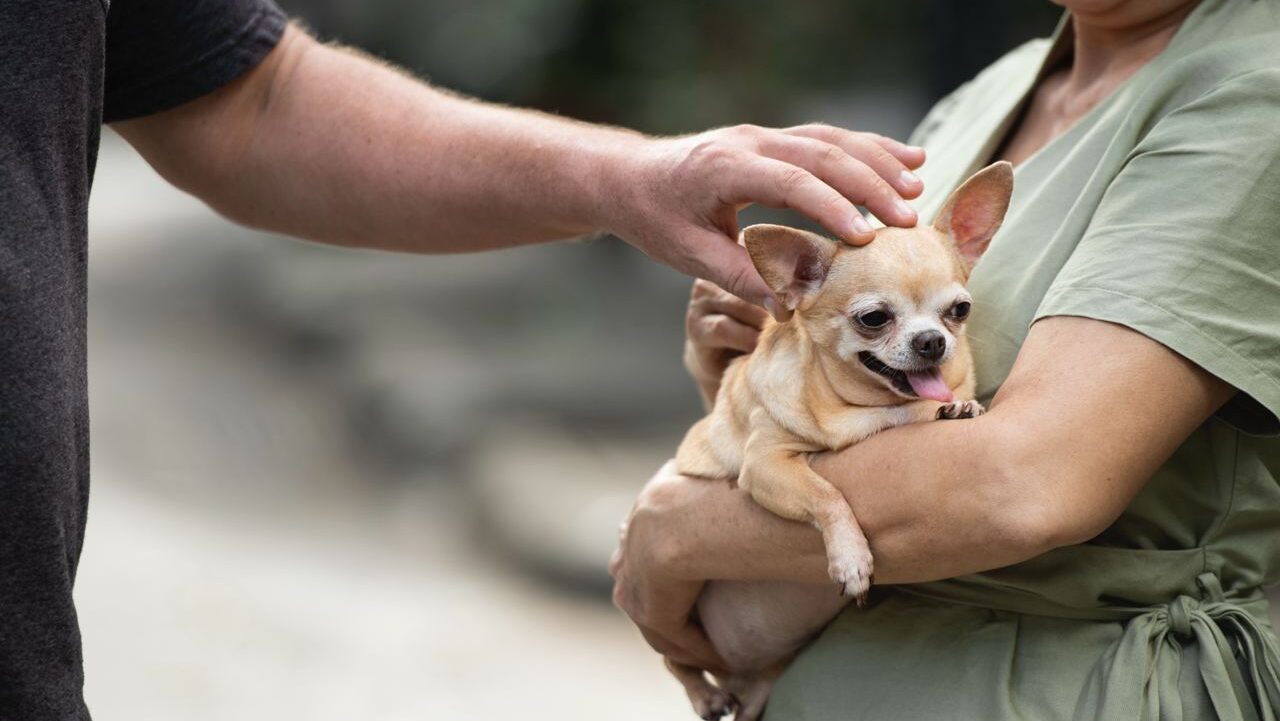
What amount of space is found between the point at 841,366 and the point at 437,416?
17.9 feet

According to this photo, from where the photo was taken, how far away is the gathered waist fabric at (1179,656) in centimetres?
178

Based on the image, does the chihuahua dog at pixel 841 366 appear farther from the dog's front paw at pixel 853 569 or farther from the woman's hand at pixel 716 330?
the woman's hand at pixel 716 330

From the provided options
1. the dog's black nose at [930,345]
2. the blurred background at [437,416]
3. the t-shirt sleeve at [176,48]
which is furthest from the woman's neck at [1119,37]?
the blurred background at [437,416]

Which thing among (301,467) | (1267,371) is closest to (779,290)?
(1267,371)

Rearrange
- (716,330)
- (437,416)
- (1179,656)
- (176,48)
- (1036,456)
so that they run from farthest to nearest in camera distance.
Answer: (437,416) < (716,330) < (176,48) < (1179,656) < (1036,456)

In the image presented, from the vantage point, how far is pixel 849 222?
1.83m

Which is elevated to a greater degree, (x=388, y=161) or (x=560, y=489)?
(x=560, y=489)

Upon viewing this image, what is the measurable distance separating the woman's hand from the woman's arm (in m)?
0.46

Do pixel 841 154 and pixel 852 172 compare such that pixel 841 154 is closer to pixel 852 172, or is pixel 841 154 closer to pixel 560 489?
pixel 852 172

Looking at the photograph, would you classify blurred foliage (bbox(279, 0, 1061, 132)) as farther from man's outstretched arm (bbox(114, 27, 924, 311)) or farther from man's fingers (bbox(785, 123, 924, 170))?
man's fingers (bbox(785, 123, 924, 170))

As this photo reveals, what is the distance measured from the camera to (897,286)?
6.23 feet

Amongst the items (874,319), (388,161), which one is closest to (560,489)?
(388,161)

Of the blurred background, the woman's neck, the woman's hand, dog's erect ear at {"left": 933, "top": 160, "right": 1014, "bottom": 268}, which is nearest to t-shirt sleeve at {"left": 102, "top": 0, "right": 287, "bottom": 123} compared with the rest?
the woman's hand

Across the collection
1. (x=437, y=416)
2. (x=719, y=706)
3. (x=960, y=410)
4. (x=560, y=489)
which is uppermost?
(x=437, y=416)
